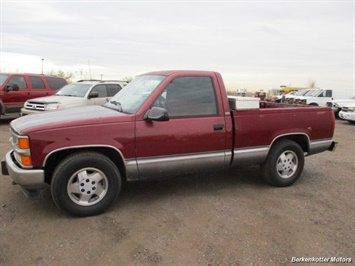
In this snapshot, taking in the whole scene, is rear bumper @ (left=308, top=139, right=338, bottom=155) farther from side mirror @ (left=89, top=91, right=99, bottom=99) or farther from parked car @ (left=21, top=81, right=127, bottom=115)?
side mirror @ (left=89, top=91, right=99, bottom=99)

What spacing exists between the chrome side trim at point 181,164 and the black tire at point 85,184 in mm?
398

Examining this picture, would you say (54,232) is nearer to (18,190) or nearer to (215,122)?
(18,190)

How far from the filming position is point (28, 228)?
3.62 meters

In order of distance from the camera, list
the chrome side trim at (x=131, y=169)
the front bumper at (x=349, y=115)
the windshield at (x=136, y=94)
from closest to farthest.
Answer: the chrome side trim at (x=131, y=169), the windshield at (x=136, y=94), the front bumper at (x=349, y=115)

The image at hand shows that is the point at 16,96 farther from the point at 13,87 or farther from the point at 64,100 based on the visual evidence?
the point at 64,100

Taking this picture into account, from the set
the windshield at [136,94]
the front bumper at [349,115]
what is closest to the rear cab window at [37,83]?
the windshield at [136,94]

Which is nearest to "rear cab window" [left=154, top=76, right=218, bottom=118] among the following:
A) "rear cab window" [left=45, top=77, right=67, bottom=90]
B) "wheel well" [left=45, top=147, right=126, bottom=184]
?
"wheel well" [left=45, top=147, right=126, bottom=184]

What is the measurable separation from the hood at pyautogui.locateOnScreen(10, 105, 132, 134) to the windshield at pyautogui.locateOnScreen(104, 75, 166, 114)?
0.19m

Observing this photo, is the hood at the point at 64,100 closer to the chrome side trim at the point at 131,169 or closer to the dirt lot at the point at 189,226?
the dirt lot at the point at 189,226

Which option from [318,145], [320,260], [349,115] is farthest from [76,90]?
[349,115]

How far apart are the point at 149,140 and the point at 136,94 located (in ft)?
2.81

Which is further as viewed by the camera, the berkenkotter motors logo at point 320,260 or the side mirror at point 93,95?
the side mirror at point 93,95

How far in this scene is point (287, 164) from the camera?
525 cm

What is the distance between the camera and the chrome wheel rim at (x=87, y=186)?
382cm
